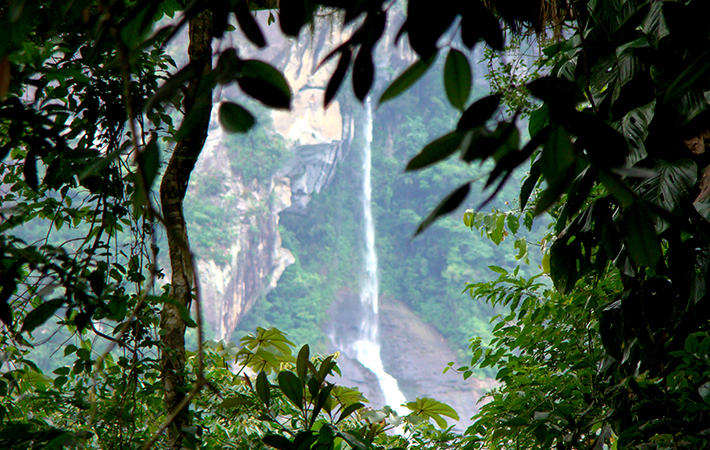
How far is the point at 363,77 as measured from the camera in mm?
295

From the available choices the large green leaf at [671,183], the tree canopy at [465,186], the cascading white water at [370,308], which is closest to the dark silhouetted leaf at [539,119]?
the tree canopy at [465,186]

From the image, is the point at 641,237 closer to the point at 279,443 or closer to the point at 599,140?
the point at 599,140

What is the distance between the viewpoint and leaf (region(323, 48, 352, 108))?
11.1 inches

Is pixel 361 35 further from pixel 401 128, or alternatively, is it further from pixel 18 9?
pixel 401 128

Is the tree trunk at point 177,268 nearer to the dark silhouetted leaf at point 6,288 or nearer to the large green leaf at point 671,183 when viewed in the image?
the dark silhouetted leaf at point 6,288

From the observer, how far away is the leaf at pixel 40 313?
1.50 feet

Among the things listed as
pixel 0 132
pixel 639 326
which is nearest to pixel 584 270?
pixel 639 326

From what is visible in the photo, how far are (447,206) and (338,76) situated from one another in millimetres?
102

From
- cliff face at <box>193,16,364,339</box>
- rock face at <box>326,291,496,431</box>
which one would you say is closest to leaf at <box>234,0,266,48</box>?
cliff face at <box>193,16,364,339</box>

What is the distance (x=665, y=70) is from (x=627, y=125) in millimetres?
89

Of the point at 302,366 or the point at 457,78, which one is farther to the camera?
the point at 302,366

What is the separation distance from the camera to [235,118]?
26 centimetres

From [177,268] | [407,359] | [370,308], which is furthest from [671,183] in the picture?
[370,308]

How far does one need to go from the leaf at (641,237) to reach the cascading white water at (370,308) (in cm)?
1432
